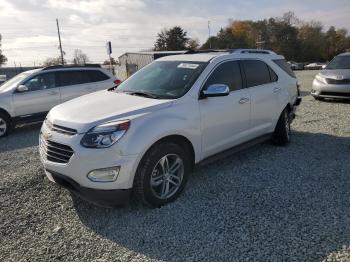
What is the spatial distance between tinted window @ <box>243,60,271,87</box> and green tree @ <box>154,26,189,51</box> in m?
72.8

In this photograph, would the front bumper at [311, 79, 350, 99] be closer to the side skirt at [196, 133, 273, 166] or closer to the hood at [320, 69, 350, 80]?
the hood at [320, 69, 350, 80]

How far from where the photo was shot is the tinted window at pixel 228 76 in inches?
190

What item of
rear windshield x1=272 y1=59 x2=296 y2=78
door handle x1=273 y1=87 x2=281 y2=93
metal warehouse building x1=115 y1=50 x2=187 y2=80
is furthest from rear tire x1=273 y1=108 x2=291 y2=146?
metal warehouse building x1=115 y1=50 x2=187 y2=80

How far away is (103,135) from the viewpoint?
3643 millimetres

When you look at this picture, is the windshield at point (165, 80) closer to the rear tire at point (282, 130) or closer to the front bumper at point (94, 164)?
the front bumper at point (94, 164)

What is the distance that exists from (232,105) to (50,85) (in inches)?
251

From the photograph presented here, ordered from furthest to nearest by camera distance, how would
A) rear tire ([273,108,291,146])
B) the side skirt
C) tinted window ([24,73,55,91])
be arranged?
tinted window ([24,73,55,91])
rear tire ([273,108,291,146])
the side skirt

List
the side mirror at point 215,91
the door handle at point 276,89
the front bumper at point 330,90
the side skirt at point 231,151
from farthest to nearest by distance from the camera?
the front bumper at point 330,90, the door handle at point 276,89, the side skirt at point 231,151, the side mirror at point 215,91

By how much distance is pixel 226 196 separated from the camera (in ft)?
14.5

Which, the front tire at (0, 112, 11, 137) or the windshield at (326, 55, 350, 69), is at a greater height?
the windshield at (326, 55, 350, 69)

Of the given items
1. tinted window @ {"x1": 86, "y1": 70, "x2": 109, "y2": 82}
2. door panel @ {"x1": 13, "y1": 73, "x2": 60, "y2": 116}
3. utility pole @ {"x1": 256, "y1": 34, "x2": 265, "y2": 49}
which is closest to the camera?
door panel @ {"x1": 13, "y1": 73, "x2": 60, "y2": 116}

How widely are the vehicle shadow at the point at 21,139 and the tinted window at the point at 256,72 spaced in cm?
484

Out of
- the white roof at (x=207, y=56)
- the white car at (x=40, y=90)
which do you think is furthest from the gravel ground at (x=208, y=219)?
the white car at (x=40, y=90)

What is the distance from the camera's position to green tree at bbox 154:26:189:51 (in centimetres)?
7800
